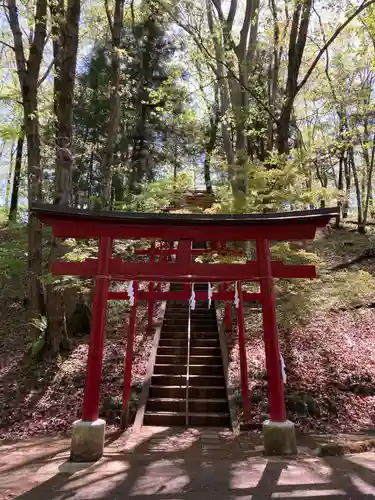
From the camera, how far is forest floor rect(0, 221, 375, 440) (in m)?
7.78

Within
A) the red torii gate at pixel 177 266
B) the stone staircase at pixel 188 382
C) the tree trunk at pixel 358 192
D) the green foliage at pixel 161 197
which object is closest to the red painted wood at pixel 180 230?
the red torii gate at pixel 177 266

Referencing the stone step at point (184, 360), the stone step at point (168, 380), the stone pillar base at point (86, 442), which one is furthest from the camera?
the stone step at point (184, 360)

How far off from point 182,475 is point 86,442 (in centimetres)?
146

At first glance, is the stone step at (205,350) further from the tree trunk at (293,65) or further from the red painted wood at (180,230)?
the tree trunk at (293,65)

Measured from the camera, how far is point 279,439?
5594 millimetres

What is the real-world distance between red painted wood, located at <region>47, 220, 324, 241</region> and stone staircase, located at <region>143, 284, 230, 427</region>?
3.77 metres

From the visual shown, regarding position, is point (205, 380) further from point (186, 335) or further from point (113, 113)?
point (113, 113)

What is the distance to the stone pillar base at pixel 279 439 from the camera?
559 centimetres

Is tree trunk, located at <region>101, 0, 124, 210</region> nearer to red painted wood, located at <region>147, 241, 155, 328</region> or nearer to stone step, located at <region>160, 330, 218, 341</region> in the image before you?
red painted wood, located at <region>147, 241, 155, 328</region>

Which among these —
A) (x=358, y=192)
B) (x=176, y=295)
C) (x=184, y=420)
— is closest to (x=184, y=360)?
(x=184, y=420)

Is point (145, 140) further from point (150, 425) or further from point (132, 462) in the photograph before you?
point (132, 462)

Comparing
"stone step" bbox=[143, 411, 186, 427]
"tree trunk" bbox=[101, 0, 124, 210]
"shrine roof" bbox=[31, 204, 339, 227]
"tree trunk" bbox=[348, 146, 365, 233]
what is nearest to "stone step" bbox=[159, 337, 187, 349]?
"stone step" bbox=[143, 411, 186, 427]

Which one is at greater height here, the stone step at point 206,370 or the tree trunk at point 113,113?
the tree trunk at point 113,113

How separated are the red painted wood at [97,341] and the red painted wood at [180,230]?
0.75 feet
